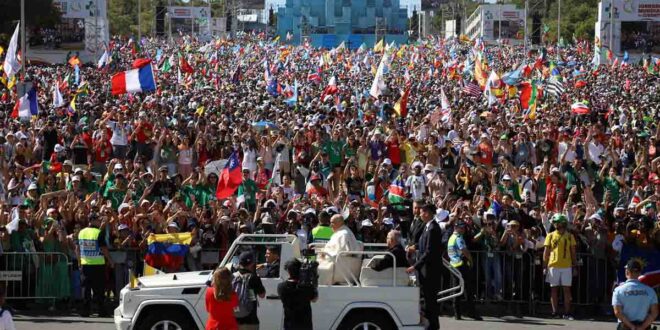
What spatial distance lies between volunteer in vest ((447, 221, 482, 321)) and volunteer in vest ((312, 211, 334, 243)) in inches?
61.4

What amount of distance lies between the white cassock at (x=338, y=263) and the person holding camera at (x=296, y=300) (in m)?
1.16

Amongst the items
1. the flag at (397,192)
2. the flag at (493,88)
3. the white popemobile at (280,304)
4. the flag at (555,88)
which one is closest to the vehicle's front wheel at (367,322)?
the white popemobile at (280,304)

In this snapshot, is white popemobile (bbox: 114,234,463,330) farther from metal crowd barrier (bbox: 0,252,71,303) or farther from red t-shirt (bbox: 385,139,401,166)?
red t-shirt (bbox: 385,139,401,166)

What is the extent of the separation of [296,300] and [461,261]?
486 centimetres

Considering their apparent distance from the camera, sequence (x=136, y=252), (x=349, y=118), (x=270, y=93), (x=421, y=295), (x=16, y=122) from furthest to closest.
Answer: (x=270, y=93), (x=349, y=118), (x=16, y=122), (x=136, y=252), (x=421, y=295)

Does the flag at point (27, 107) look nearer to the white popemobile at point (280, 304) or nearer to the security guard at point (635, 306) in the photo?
the white popemobile at point (280, 304)

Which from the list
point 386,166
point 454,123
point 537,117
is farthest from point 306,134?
point 537,117

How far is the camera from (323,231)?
621 inches

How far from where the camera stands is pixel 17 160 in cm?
2416

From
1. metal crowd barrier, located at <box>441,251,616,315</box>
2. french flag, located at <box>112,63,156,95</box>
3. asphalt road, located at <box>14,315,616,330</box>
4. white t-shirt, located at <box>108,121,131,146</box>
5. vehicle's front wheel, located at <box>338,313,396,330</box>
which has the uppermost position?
french flag, located at <box>112,63,156,95</box>

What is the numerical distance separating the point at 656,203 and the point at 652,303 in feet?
26.9

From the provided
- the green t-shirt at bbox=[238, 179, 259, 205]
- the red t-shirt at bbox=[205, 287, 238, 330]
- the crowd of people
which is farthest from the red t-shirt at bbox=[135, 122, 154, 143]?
the red t-shirt at bbox=[205, 287, 238, 330]

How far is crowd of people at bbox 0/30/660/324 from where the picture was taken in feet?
55.2

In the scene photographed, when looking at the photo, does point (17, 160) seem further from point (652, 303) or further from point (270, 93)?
point (270, 93)
